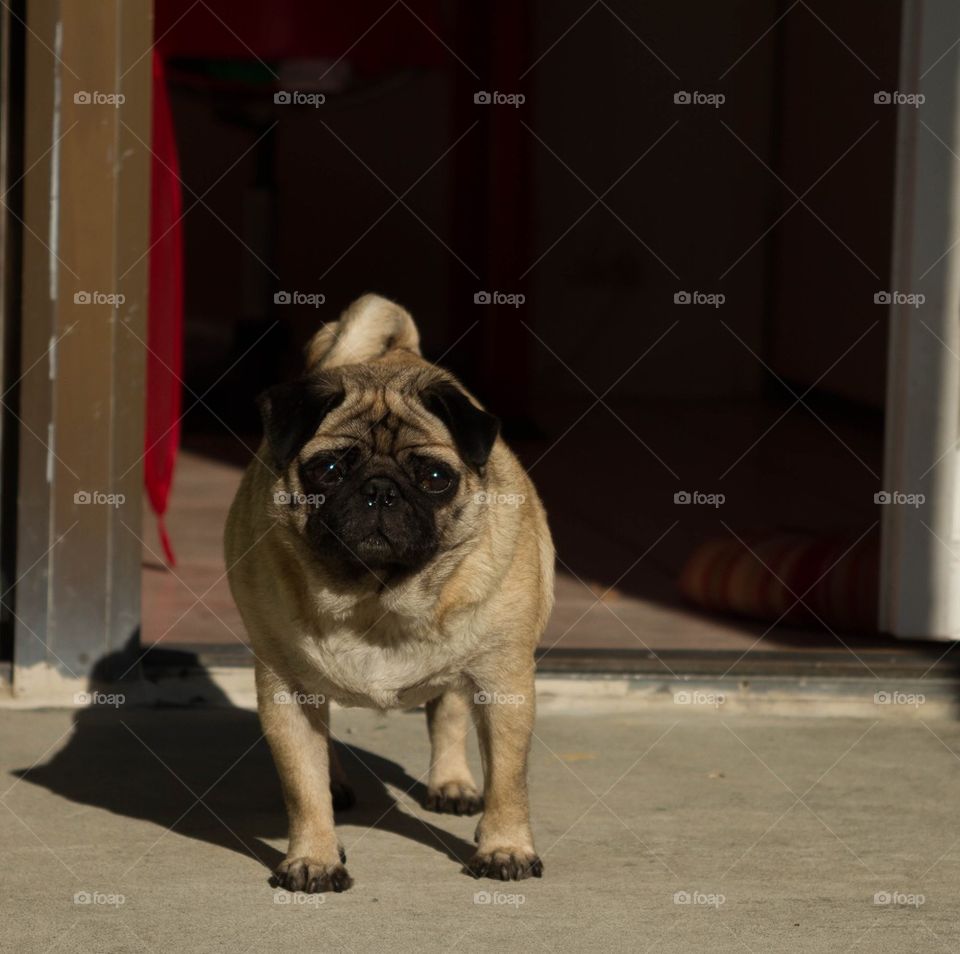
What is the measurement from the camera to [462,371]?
1248 cm

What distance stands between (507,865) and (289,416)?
A: 116 centimetres

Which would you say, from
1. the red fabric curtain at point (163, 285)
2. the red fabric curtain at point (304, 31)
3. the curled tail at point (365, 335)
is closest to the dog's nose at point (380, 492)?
the curled tail at point (365, 335)

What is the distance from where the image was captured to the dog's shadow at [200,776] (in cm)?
439

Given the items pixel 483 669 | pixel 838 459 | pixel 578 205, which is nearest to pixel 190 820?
pixel 483 669

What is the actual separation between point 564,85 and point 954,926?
9756 mm

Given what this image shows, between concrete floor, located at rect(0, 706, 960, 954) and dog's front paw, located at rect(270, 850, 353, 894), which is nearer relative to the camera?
concrete floor, located at rect(0, 706, 960, 954)

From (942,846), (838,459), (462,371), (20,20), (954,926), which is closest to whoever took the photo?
(954,926)

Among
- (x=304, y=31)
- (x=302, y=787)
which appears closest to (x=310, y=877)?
(x=302, y=787)

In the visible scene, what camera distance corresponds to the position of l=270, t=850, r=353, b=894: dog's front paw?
3898 millimetres

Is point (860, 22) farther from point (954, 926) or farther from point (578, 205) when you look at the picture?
point (954, 926)

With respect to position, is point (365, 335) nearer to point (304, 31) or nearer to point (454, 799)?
point (454, 799)

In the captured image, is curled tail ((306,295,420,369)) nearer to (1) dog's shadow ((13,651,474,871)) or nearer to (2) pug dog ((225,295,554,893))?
(2) pug dog ((225,295,554,893))

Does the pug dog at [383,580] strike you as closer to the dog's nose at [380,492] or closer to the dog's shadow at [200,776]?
the dog's nose at [380,492]

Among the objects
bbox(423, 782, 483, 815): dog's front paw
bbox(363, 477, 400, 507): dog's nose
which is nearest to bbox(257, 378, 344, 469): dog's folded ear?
bbox(363, 477, 400, 507): dog's nose
